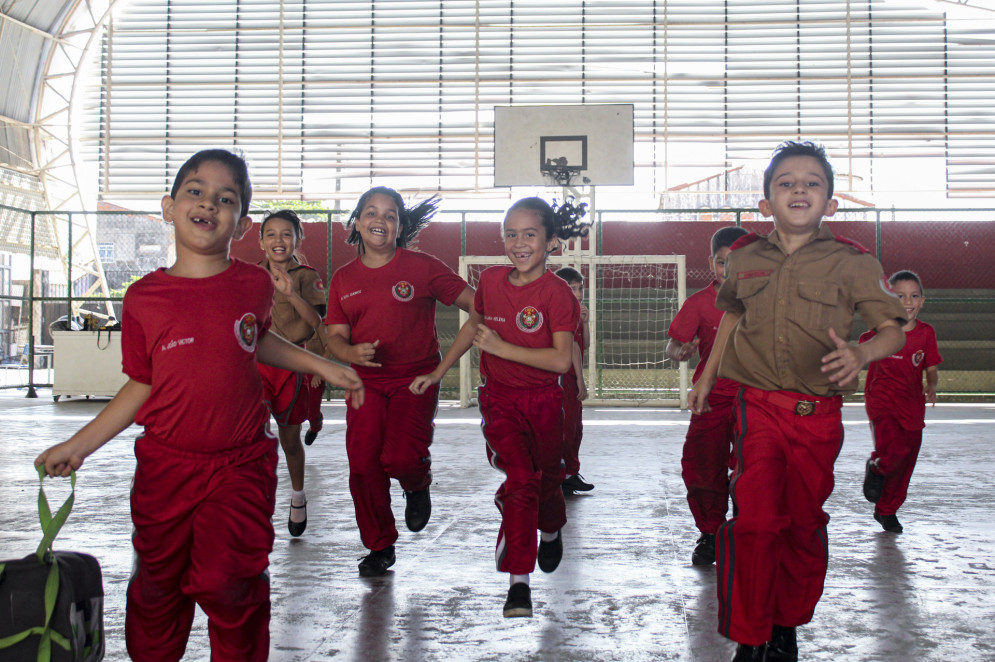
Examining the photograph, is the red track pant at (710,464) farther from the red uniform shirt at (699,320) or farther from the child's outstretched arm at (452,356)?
the child's outstretched arm at (452,356)

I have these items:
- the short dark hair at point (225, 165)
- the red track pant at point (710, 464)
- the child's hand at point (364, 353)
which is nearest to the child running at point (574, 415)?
the red track pant at point (710, 464)

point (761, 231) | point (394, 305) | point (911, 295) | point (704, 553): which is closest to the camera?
point (704, 553)

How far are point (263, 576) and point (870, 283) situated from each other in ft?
6.63

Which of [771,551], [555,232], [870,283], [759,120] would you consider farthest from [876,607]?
[759,120]

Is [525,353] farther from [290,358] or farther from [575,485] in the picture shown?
[575,485]

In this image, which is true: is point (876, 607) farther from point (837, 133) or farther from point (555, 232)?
point (837, 133)

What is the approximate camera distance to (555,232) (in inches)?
153

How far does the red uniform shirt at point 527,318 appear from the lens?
11.8ft

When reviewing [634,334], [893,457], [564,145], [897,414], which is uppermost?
[564,145]

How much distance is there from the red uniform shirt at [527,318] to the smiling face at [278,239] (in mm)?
1723

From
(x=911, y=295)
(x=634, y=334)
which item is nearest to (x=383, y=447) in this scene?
(x=911, y=295)

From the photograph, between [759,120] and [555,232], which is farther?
[759,120]

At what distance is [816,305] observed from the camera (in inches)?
113

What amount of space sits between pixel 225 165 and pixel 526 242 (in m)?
1.38
